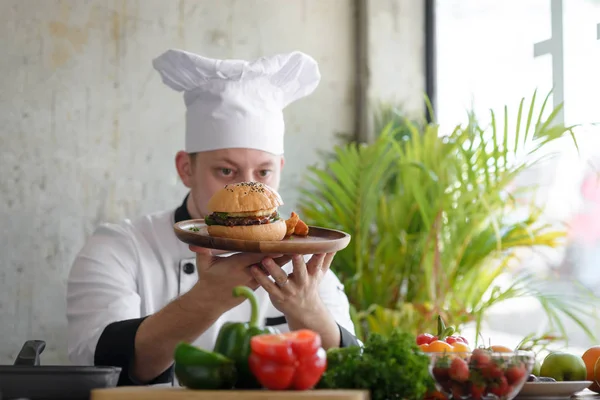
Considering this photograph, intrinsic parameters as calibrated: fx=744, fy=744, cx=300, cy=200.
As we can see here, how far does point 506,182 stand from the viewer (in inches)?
142

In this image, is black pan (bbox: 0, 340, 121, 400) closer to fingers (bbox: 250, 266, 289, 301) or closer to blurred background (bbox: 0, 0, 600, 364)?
fingers (bbox: 250, 266, 289, 301)

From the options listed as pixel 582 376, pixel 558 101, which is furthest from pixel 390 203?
pixel 582 376

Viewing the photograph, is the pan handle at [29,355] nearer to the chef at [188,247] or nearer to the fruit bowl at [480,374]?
the chef at [188,247]

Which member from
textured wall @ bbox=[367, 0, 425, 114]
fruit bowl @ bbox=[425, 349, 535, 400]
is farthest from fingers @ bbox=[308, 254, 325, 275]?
textured wall @ bbox=[367, 0, 425, 114]

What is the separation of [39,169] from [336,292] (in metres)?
1.80

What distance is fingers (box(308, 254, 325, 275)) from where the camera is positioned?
191 cm

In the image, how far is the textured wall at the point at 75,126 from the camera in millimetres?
3744

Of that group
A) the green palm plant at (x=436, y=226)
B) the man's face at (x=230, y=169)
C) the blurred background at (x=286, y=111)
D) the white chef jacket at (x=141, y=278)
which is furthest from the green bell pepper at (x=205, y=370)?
the blurred background at (x=286, y=111)

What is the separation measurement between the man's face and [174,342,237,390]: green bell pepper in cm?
129

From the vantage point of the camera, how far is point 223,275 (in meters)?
1.93

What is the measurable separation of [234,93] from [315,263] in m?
1.04

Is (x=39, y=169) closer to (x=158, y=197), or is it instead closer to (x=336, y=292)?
(x=158, y=197)

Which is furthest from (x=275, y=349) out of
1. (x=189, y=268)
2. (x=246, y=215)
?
(x=189, y=268)

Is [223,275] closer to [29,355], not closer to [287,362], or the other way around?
[29,355]
